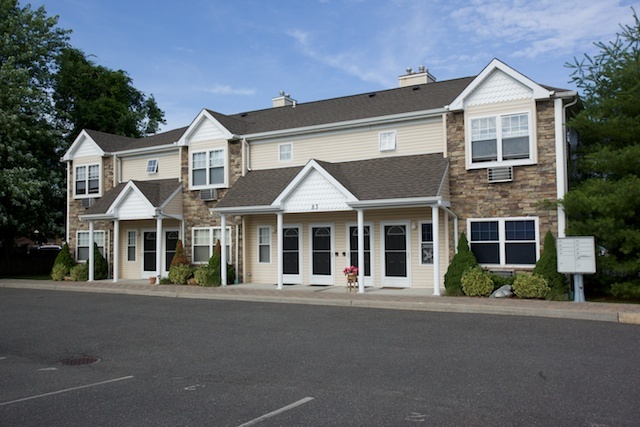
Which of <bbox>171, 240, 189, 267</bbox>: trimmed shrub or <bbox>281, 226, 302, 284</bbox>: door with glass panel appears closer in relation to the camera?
<bbox>281, 226, 302, 284</bbox>: door with glass panel

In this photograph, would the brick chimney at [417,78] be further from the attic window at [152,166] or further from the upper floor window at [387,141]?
the attic window at [152,166]

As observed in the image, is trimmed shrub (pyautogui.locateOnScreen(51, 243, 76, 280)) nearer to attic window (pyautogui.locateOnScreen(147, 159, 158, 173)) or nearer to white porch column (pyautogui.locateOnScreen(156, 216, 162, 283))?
attic window (pyautogui.locateOnScreen(147, 159, 158, 173))

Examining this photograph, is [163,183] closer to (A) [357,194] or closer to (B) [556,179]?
(A) [357,194]

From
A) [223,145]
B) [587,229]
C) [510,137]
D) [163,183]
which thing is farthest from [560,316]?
[163,183]

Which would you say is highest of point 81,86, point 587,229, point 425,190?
point 81,86

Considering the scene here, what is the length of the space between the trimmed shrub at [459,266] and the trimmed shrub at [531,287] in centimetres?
144

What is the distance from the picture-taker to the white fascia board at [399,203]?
15834 mm

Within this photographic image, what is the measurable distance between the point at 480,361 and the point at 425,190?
8.46 metres

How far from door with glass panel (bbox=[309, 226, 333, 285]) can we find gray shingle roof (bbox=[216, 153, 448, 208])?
2.09m

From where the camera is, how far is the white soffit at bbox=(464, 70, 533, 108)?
16.2 metres

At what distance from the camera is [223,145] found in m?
21.8

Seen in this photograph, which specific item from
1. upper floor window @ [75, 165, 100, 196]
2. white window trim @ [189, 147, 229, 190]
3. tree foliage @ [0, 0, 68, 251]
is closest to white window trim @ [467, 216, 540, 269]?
white window trim @ [189, 147, 229, 190]

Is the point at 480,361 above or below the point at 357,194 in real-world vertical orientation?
below

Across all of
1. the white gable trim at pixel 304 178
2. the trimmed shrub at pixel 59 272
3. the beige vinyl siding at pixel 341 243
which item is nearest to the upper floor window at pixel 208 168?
the beige vinyl siding at pixel 341 243
